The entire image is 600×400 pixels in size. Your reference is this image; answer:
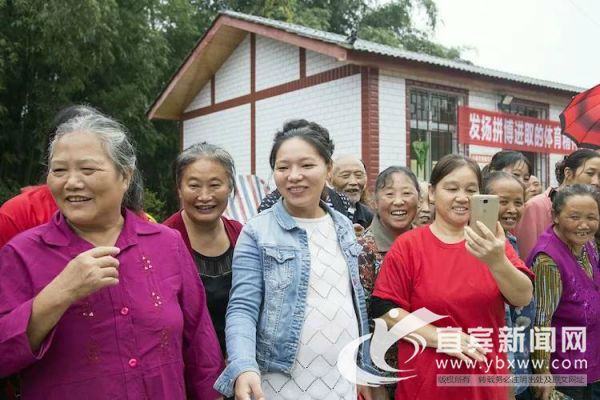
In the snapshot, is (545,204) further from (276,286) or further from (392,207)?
(276,286)

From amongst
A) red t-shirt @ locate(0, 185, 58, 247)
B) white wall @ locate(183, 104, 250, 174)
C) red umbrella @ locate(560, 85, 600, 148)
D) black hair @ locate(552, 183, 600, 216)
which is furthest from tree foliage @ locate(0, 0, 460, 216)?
black hair @ locate(552, 183, 600, 216)

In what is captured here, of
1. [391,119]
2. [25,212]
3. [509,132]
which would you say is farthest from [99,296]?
[509,132]

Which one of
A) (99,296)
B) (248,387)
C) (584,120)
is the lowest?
(248,387)

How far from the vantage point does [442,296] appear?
7.39 feet

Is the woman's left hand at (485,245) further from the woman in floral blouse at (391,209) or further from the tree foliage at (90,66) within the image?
the tree foliage at (90,66)

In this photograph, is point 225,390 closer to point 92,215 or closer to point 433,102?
point 92,215

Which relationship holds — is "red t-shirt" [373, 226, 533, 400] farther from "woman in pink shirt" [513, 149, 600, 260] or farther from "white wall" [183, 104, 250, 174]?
"white wall" [183, 104, 250, 174]

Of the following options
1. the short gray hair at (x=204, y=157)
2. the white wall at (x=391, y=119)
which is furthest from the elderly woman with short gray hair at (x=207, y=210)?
the white wall at (x=391, y=119)

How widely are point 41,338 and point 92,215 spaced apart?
1.30 ft

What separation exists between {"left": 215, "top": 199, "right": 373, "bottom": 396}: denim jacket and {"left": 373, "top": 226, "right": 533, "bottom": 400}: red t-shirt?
44 centimetres

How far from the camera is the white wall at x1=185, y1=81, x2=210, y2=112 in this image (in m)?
13.4

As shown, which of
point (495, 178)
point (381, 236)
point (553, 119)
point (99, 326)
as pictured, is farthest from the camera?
point (553, 119)

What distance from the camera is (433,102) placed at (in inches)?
392

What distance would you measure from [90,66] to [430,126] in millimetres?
6901
